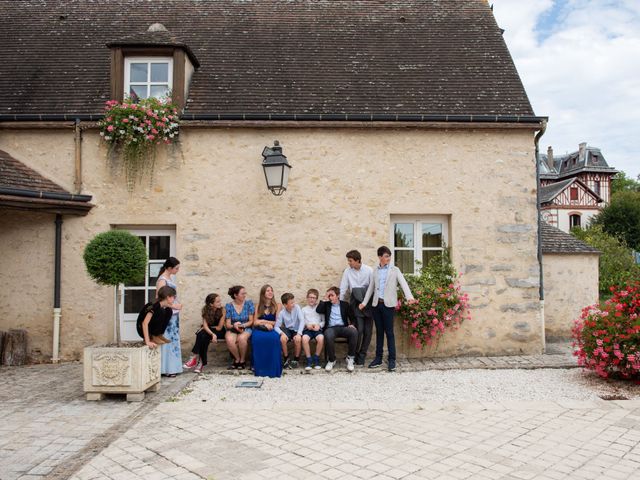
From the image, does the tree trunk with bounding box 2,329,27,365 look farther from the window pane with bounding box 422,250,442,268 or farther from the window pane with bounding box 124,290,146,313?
the window pane with bounding box 422,250,442,268

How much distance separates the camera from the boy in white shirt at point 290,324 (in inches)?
297

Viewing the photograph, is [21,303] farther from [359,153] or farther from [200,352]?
[359,153]

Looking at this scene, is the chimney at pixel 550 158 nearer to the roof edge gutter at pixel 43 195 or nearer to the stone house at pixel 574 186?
the stone house at pixel 574 186

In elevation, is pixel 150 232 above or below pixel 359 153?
below

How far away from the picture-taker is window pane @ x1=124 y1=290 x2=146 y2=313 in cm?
857

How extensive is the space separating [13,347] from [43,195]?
2493mm

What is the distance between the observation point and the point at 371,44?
34.2 ft

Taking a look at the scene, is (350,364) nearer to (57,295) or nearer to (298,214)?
(298,214)

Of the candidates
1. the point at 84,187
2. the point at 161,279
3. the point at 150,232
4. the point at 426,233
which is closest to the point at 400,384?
the point at 426,233

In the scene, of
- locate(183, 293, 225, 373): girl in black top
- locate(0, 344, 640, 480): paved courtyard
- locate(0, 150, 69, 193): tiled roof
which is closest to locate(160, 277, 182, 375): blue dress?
locate(0, 344, 640, 480): paved courtyard

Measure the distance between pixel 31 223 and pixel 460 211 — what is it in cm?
712

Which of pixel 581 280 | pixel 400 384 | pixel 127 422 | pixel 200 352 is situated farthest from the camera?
pixel 581 280

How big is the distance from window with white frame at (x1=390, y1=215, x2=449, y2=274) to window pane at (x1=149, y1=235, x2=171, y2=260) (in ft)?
12.7

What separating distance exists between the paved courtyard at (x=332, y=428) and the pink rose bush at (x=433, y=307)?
3.46 ft
